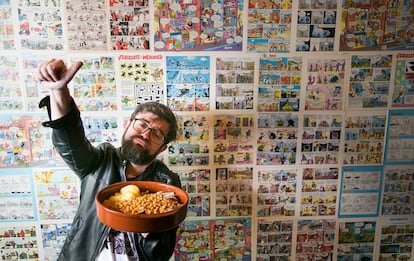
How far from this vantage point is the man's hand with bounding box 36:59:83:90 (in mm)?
906

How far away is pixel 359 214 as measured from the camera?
1.49 m

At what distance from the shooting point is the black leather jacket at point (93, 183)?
3.46 ft

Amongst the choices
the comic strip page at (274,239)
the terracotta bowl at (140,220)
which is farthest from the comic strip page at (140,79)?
the comic strip page at (274,239)

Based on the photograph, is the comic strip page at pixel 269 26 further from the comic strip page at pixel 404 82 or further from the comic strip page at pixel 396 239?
the comic strip page at pixel 396 239

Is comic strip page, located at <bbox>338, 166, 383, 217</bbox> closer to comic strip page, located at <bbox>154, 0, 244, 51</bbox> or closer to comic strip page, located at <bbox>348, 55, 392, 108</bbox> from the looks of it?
comic strip page, located at <bbox>348, 55, 392, 108</bbox>

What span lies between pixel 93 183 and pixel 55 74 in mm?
421

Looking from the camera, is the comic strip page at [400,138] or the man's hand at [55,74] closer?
the man's hand at [55,74]

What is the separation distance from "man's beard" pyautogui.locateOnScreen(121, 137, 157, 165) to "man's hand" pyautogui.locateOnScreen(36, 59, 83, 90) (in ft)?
1.00

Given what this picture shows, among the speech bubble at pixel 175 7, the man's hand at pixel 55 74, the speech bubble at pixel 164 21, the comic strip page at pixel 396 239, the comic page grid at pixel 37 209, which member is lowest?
the comic strip page at pixel 396 239

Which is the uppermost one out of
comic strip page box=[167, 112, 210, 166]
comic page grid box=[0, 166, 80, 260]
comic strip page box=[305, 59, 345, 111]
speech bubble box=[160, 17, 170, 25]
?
speech bubble box=[160, 17, 170, 25]

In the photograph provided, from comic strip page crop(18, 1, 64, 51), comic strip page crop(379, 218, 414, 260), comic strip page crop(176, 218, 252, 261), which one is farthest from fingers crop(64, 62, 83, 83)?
comic strip page crop(379, 218, 414, 260)

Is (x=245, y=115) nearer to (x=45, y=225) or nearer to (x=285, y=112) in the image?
(x=285, y=112)

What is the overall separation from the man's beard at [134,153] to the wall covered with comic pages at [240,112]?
0.19 meters

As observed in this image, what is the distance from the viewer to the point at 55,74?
915mm
